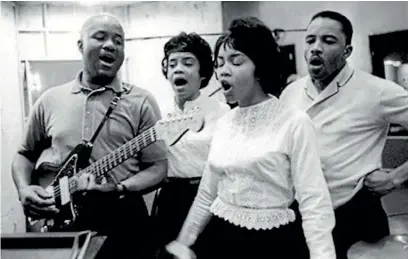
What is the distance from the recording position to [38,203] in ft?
5.66

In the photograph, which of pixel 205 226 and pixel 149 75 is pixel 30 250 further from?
pixel 149 75

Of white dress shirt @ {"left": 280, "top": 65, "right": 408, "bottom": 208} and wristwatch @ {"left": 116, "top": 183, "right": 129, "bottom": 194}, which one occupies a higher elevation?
white dress shirt @ {"left": 280, "top": 65, "right": 408, "bottom": 208}

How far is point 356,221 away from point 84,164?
0.95 meters

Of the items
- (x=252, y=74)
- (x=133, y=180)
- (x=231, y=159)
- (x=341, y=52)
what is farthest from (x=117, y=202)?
(x=341, y=52)

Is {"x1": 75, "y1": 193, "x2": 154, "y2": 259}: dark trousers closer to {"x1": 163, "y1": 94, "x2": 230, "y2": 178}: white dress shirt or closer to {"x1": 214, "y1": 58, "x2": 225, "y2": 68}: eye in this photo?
{"x1": 163, "y1": 94, "x2": 230, "y2": 178}: white dress shirt

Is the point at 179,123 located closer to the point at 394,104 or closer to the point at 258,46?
the point at 258,46

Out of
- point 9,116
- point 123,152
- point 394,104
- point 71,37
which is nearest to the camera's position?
point 394,104

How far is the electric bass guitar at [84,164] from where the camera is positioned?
1.61 metres

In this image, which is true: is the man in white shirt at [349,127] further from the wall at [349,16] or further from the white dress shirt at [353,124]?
the wall at [349,16]

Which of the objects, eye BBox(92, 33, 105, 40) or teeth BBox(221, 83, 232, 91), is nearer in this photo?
teeth BBox(221, 83, 232, 91)

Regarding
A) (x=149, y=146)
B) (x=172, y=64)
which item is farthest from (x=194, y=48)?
(x=149, y=146)

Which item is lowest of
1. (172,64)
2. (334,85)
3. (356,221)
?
(356,221)

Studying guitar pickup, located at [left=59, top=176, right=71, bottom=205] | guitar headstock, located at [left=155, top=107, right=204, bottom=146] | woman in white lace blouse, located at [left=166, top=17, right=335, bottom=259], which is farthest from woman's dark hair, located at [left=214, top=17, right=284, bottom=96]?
guitar pickup, located at [left=59, top=176, right=71, bottom=205]

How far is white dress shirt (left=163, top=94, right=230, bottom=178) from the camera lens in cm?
179
